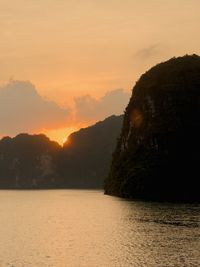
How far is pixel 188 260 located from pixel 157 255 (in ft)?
16.3

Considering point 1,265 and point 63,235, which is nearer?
point 1,265

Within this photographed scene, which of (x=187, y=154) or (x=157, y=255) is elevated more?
(x=187, y=154)

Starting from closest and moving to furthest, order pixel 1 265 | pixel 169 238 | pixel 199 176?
pixel 1 265
pixel 169 238
pixel 199 176

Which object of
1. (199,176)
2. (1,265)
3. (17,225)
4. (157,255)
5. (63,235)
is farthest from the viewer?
(199,176)

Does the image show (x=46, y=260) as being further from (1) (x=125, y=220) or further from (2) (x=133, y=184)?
(2) (x=133, y=184)

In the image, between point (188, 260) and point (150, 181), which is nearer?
point (188, 260)

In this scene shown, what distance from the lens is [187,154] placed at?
19850 cm

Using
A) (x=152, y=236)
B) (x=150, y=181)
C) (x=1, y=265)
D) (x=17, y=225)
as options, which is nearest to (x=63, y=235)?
(x=152, y=236)

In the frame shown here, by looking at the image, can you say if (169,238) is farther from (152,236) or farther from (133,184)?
(133,184)

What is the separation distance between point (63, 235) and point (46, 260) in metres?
25.1

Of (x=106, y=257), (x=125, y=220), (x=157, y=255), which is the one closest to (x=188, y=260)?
(x=157, y=255)

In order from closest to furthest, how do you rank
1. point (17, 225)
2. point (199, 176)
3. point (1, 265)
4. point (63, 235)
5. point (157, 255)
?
1. point (1, 265)
2. point (157, 255)
3. point (63, 235)
4. point (17, 225)
5. point (199, 176)

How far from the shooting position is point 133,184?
649 feet

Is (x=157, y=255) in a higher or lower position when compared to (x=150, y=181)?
lower
